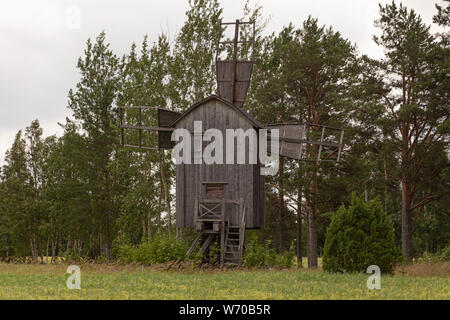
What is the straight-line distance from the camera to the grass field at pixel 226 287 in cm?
1083

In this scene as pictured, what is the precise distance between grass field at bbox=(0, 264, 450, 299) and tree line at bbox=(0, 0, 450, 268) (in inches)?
555

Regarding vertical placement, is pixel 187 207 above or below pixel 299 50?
below

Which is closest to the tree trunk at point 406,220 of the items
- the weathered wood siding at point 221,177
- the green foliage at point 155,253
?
the weathered wood siding at point 221,177

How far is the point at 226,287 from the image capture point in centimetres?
1246

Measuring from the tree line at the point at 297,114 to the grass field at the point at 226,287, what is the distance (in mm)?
14085

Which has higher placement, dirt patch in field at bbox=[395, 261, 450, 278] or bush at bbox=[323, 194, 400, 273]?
bush at bbox=[323, 194, 400, 273]

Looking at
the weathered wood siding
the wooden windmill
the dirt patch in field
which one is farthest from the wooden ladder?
the dirt patch in field

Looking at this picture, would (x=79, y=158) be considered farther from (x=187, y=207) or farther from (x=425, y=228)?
(x=425, y=228)

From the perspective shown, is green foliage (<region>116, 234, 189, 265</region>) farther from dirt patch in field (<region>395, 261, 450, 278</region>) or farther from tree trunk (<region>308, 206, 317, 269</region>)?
tree trunk (<region>308, 206, 317, 269</region>)

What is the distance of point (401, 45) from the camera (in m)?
30.1

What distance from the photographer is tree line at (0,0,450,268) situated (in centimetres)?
2925

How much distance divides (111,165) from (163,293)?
25.9 m

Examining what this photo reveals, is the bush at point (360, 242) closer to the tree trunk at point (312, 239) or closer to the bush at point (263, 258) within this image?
the bush at point (263, 258)
